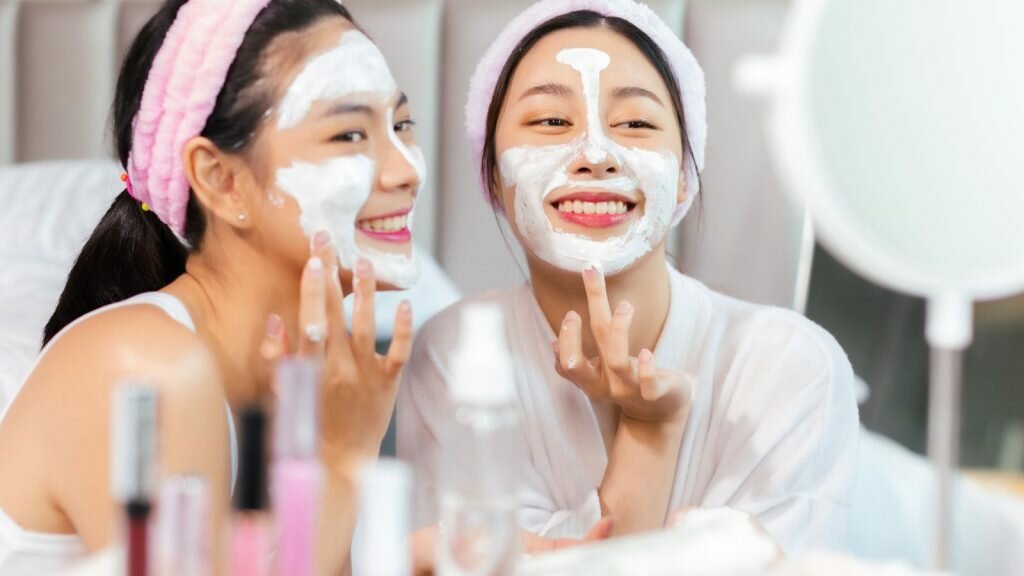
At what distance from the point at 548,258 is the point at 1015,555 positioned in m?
0.57

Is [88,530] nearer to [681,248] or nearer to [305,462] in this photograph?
[305,462]

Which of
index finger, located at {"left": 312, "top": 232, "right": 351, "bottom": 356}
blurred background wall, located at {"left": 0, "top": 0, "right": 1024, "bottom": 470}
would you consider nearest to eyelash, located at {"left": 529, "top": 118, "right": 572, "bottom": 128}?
index finger, located at {"left": 312, "top": 232, "right": 351, "bottom": 356}

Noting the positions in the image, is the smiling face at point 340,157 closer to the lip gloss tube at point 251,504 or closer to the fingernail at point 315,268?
the fingernail at point 315,268

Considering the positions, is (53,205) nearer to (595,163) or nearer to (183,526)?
(595,163)

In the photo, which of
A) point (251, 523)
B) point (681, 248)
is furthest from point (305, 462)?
point (681, 248)

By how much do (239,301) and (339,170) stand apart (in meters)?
0.15

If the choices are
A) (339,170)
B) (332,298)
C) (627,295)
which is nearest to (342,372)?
(332,298)

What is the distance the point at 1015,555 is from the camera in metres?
1.20

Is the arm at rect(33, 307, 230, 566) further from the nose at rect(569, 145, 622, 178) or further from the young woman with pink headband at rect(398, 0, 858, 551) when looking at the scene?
the nose at rect(569, 145, 622, 178)

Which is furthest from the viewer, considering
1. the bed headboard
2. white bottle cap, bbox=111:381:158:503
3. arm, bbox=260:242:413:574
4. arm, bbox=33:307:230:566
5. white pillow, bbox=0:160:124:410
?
white pillow, bbox=0:160:124:410

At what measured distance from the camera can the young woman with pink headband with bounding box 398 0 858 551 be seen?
1.04m

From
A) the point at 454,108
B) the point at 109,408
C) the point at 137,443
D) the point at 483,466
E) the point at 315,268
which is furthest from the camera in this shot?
the point at 454,108

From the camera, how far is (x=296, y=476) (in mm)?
621

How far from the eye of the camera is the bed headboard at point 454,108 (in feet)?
4.50
